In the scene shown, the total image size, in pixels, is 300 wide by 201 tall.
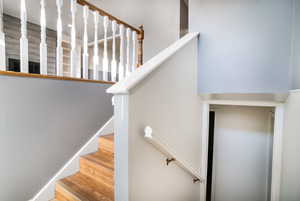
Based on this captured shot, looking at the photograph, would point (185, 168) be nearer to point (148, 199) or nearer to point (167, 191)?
point (167, 191)

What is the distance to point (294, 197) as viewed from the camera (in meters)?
1.39

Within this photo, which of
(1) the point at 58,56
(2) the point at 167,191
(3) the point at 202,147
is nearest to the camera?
(2) the point at 167,191

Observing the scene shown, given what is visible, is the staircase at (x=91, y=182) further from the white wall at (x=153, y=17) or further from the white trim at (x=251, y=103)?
the white wall at (x=153, y=17)

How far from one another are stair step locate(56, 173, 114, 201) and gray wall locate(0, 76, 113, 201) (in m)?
0.19

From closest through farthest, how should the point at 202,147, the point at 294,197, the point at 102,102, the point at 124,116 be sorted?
the point at 124,116, the point at 294,197, the point at 202,147, the point at 102,102

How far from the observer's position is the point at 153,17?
11.0 ft

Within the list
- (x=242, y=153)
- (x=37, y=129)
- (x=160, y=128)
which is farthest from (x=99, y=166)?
(x=242, y=153)

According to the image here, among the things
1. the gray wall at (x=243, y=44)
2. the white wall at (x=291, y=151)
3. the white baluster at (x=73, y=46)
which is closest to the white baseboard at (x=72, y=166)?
the white baluster at (x=73, y=46)

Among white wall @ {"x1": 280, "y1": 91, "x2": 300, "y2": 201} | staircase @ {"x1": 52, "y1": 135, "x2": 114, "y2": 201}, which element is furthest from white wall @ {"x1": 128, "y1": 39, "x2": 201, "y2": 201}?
white wall @ {"x1": 280, "y1": 91, "x2": 300, "y2": 201}

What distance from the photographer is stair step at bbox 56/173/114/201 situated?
1406mm

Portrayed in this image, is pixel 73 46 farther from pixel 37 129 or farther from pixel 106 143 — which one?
pixel 106 143

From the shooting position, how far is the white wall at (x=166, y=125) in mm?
942

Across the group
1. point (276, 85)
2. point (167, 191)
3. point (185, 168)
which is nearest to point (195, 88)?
point (276, 85)

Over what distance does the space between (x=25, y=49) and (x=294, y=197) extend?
2.85 meters
